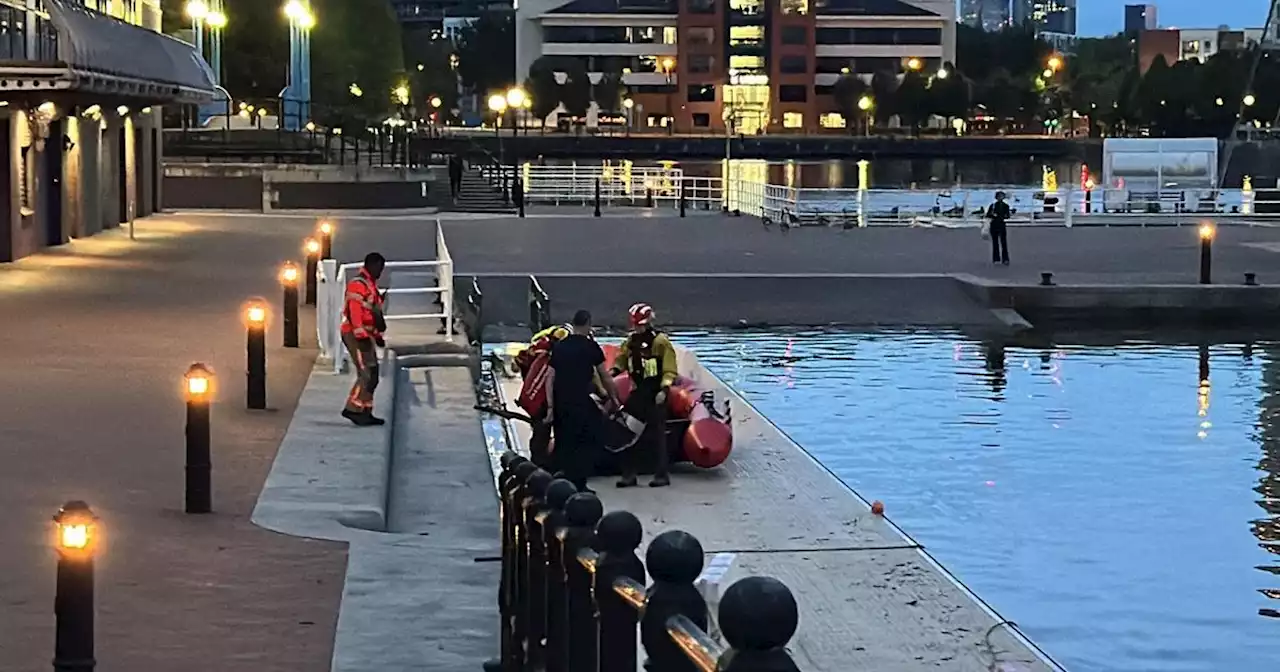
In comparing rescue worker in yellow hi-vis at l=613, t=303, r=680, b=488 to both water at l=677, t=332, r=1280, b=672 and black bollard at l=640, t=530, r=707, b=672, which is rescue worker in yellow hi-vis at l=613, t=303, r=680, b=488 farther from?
black bollard at l=640, t=530, r=707, b=672

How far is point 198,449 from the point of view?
1198 cm

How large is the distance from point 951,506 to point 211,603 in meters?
8.68

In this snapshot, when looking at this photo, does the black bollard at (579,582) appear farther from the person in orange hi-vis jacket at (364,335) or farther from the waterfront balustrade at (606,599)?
the person in orange hi-vis jacket at (364,335)

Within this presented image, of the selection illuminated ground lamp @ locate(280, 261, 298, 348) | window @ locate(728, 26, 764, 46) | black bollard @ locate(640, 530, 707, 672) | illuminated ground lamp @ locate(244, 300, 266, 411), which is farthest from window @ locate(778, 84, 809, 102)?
black bollard @ locate(640, 530, 707, 672)

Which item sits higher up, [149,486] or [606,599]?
[606,599]

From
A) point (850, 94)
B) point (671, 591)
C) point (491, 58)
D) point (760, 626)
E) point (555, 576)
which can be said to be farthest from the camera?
point (491, 58)

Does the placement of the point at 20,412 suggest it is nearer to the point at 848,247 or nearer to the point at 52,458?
the point at 52,458

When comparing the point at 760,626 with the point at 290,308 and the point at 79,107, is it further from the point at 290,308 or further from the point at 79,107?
the point at 79,107

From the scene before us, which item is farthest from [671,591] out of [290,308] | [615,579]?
[290,308]

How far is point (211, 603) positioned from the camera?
953cm

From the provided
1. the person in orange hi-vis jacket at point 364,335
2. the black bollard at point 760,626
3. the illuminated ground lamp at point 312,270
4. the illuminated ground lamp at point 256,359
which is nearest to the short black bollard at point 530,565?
the black bollard at point 760,626

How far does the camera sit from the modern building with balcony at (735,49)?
16312 centimetres

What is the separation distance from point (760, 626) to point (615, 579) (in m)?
1.82

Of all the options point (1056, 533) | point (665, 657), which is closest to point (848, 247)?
point (1056, 533)
